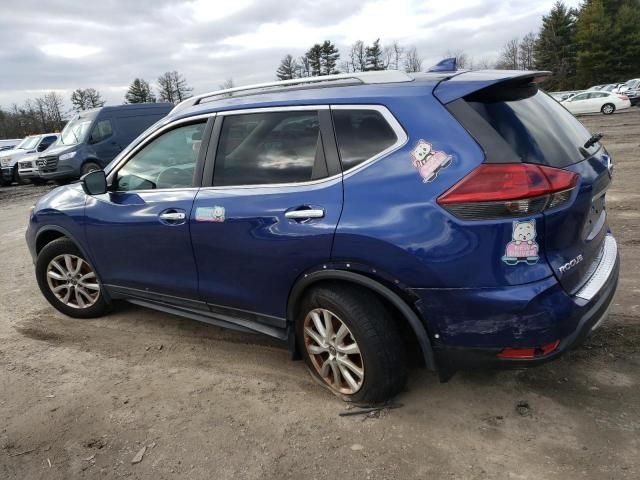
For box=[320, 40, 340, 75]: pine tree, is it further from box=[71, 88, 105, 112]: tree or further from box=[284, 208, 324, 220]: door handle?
box=[284, 208, 324, 220]: door handle

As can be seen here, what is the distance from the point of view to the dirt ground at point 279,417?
254 cm

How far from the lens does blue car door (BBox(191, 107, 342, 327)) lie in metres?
2.83

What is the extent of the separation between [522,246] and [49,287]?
160 inches

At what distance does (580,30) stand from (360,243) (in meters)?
70.9

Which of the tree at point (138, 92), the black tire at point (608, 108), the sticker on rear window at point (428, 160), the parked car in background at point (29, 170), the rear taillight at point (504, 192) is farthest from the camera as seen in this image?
the tree at point (138, 92)

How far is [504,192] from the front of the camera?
2.34 metres

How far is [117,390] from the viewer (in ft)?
11.3

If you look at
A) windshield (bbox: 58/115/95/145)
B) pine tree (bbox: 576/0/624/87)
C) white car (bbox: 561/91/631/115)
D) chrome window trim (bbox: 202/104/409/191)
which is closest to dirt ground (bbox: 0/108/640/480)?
chrome window trim (bbox: 202/104/409/191)

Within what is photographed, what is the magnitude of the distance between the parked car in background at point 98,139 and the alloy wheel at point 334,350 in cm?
1337

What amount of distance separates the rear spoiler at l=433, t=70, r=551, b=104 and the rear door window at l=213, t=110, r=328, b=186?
2.30 feet

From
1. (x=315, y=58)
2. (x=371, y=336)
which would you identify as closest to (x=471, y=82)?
(x=371, y=336)

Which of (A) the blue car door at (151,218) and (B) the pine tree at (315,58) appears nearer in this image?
(A) the blue car door at (151,218)

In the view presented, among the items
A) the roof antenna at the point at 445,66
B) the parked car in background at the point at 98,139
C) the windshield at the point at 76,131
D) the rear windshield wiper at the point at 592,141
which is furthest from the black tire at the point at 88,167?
the rear windshield wiper at the point at 592,141

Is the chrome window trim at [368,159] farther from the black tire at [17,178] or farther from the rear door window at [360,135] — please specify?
the black tire at [17,178]
